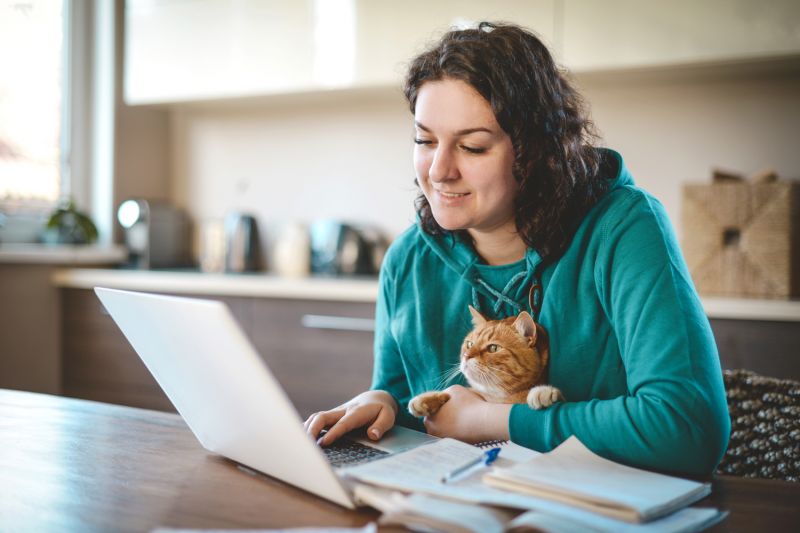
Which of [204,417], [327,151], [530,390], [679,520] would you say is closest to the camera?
[679,520]

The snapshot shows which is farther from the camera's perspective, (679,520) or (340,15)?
(340,15)

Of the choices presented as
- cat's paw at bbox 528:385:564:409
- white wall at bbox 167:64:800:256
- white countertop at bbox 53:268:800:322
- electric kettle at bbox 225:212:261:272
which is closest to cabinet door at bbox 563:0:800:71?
white wall at bbox 167:64:800:256

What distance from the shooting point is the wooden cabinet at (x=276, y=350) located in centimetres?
255

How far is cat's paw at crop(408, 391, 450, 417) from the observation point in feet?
3.41

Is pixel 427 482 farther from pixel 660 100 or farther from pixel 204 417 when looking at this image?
pixel 660 100

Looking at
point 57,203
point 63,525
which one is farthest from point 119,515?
point 57,203

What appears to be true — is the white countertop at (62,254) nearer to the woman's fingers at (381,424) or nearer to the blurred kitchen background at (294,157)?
the blurred kitchen background at (294,157)

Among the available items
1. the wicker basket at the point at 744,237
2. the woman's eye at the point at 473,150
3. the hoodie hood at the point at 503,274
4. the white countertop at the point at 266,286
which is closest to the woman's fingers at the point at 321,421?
the hoodie hood at the point at 503,274

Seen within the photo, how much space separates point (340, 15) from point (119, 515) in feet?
7.56

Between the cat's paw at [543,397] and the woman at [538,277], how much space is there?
2 cm

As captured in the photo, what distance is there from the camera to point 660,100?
8.72 ft

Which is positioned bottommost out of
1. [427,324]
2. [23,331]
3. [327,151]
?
[23,331]

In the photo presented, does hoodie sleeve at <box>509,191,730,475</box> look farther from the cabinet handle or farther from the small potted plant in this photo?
the small potted plant

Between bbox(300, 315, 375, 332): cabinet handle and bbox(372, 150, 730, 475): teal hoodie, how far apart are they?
3.72 ft
